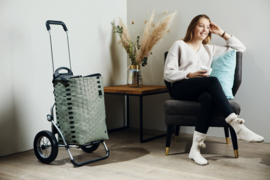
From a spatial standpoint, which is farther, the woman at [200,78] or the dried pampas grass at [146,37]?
the dried pampas grass at [146,37]

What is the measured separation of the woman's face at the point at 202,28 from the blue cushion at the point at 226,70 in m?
0.24

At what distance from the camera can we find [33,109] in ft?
8.13

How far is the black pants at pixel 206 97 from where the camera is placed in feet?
6.74

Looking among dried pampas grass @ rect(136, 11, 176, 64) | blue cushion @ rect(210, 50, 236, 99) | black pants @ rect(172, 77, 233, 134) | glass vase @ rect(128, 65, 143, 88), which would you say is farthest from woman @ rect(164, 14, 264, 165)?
glass vase @ rect(128, 65, 143, 88)

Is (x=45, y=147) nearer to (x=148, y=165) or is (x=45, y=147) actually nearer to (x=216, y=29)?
(x=148, y=165)

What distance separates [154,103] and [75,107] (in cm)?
142

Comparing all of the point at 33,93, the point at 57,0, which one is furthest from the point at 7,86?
the point at 57,0

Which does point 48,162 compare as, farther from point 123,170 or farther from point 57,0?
point 57,0

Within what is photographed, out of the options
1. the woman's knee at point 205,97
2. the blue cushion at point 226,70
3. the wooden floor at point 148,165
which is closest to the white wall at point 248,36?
the wooden floor at point 148,165

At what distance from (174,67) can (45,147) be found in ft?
3.87

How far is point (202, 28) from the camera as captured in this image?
249 centimetres

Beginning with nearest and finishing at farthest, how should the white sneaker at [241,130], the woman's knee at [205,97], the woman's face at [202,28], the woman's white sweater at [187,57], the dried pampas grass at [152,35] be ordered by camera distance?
the white sneaker at [241,130] < the woman's knee at [205,97] < the woman's white sweater at [187,57] < the woman's face at [202,28] < the dried pampas grass at [152,35]

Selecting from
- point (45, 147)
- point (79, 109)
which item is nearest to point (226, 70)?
point (79, 109)

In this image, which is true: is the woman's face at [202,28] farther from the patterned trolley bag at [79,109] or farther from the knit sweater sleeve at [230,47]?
the patterned trolley bag at [79,109]
